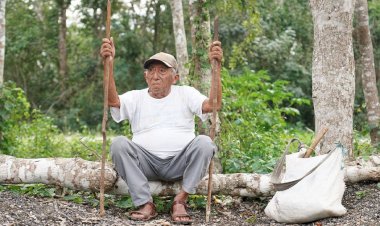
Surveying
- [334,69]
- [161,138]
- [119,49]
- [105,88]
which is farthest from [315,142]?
[119,49]

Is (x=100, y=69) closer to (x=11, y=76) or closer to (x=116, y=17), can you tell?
(x=116, y=17)

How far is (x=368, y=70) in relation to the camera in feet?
22.7

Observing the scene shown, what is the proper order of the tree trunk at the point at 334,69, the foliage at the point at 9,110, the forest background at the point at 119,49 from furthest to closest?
the forest background at the point at 119,49 → the foliage at the point at 9,110 → the tree trunk at the point at 334,69

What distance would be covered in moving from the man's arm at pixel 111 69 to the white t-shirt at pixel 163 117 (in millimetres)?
63

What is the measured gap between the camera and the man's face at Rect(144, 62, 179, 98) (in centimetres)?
493

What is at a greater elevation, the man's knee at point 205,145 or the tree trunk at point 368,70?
the tree trunk at point 368,70

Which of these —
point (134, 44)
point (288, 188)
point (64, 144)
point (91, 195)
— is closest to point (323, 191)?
point (288, 188)

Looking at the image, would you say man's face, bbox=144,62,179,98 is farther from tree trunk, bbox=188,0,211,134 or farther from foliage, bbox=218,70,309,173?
foliage, bbox=218,70,309,173

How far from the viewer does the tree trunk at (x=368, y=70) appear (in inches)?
263

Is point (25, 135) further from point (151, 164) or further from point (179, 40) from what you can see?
point (151, 164)

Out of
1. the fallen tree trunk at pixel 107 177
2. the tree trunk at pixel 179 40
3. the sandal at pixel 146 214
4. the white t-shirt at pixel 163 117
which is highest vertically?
the tree trunk at pixel 179 40

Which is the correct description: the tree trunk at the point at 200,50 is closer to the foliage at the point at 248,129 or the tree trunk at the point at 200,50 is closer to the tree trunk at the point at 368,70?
the foliage at the point at 248,129

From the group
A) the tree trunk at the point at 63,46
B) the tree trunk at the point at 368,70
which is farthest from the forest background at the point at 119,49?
the tree trunk at the point at 368,70

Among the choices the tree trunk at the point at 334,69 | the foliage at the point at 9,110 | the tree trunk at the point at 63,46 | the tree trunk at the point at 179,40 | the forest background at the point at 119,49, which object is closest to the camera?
the tree trunk at the point at 334,69
